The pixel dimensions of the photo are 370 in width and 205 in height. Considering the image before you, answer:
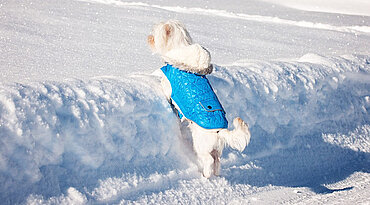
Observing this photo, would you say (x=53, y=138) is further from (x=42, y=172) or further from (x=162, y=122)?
(x=162, y=122)

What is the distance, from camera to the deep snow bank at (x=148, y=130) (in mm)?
2732

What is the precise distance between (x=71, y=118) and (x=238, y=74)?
6.73 ft

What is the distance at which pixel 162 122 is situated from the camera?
3539 mm

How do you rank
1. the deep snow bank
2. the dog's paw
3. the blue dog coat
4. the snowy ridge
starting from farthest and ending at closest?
1. the snowy ridge
2. the blue dog coat
3. the dog's paw
4. the deep snow bank

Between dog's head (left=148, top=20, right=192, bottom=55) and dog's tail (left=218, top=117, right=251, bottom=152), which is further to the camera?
dog's head (left=148, top=20, right=192, bottom=55)

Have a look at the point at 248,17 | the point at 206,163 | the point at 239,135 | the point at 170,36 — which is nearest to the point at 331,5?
the point at 248,17

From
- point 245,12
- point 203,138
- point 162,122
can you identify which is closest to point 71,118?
point 162,122

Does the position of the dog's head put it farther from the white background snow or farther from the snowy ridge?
the snowy ridge

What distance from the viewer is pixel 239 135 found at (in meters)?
3.21

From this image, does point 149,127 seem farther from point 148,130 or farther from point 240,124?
point 240,124

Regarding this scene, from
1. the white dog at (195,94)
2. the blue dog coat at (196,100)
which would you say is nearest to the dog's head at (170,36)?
the white dog at (195,94)

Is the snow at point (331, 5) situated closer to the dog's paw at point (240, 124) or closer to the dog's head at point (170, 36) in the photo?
the dog's head at point (170, 36)

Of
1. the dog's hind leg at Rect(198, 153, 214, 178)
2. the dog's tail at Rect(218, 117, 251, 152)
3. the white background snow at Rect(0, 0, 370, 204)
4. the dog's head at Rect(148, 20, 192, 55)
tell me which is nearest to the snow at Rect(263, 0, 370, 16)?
Answer: the white background snow at Rect(0, 0, 370, 204)

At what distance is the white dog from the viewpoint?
131 inches
